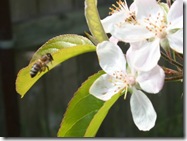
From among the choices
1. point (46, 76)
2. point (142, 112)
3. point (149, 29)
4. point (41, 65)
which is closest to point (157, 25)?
point (149, 29)

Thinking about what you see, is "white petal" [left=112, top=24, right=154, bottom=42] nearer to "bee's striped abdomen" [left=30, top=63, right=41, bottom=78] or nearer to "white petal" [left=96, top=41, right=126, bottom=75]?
"white petal" [left=96, top=41, right=126, bottom=75]

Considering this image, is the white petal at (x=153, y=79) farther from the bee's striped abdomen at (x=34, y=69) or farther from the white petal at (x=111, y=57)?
the bee's striped abdomen at (x=34, y=69)

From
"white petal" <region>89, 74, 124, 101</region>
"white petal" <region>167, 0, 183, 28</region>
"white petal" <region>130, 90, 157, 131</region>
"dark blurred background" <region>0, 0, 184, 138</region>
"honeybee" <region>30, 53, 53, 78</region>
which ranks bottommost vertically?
"dark blurred background" <region>0, 0, 184, 138</region>

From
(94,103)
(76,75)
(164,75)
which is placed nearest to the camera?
(164,75)

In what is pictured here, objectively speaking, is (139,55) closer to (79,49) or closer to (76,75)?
(79,49)

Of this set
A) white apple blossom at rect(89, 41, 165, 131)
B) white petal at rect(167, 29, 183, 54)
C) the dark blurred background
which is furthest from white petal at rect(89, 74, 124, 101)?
the dark blurred background

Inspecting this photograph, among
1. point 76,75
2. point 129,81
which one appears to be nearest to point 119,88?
point 129,81

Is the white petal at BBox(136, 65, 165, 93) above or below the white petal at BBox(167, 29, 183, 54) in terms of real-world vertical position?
below
